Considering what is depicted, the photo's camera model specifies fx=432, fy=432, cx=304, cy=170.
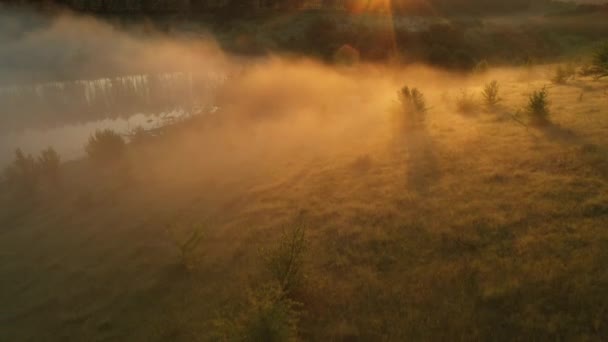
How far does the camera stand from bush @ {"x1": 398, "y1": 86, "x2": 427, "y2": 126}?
1169 centimetres

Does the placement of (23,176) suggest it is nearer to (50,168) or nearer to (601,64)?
(50,168)

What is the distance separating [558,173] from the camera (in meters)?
6.89

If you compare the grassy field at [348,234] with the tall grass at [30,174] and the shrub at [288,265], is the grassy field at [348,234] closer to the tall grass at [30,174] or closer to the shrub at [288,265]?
the shrub at [288,265]

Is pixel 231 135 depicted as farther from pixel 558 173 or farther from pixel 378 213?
pixel 558 173

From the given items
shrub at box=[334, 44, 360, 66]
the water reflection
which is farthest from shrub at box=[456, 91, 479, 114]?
shrub at box=[334, 44, 360, 66]

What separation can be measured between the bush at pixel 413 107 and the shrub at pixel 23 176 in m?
9.64

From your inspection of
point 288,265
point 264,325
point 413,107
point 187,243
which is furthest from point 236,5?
point 264,325

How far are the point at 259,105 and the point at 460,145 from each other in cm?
910

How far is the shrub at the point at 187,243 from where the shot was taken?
6445mm

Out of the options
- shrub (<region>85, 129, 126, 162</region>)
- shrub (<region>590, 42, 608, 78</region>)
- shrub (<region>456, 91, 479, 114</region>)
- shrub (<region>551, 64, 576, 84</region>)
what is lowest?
shrub (<region>85, 129, 126, 162</region>)

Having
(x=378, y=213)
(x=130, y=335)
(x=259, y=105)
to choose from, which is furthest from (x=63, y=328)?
(x=259, y=105)

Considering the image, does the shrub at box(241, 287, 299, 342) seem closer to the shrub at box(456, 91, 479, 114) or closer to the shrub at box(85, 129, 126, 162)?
the shrub at box(85, 129, 126, 162)

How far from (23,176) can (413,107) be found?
10381 mm

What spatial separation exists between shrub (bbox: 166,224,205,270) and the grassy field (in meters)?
0.04
